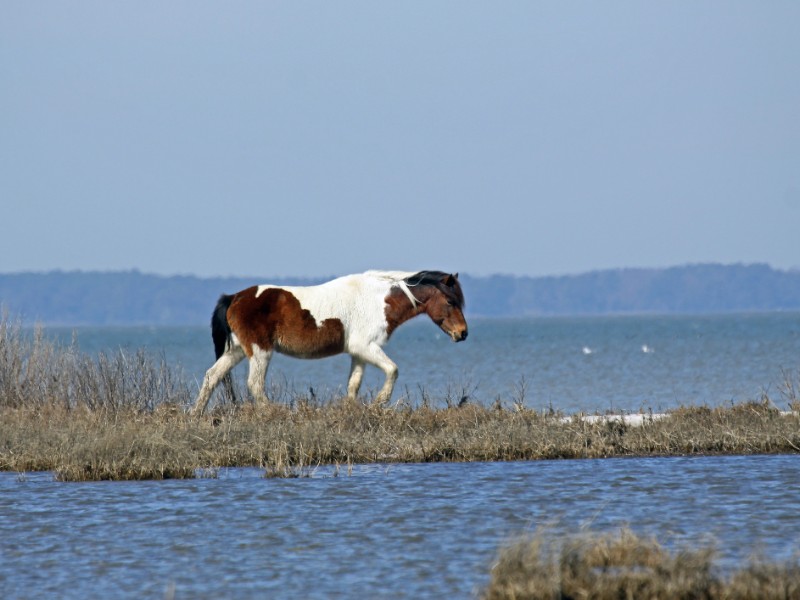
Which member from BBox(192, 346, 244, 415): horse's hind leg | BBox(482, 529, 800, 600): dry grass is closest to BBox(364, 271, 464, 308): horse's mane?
BBox(192, 346, 244, 415): horse's hind leg

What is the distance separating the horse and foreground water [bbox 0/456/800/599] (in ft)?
9.45

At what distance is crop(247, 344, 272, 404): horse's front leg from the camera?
1496 cm

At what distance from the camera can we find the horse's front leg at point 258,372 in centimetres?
1496

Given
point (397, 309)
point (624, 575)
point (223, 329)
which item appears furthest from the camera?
point (397, 309)

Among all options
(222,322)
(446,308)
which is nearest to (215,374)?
(222,322)

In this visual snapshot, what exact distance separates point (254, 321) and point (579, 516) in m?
6.25

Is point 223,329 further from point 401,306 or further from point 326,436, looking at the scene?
point 326,436

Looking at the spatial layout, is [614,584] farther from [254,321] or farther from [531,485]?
[254,321]

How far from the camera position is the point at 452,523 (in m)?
9.48

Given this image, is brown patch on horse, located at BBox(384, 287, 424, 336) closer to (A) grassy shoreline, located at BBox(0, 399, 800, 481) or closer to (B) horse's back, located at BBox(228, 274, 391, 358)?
(B) horse's back, located at BBox(228, 274, 391, 358)

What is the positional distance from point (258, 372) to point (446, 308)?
237 cm

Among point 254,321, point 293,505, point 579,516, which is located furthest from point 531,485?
point 254,321

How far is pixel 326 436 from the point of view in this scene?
12938mm

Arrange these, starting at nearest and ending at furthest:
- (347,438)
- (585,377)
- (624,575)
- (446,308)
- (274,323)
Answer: (624,575)
(347,438)
(274,323)
(446,308)
(585,377)
